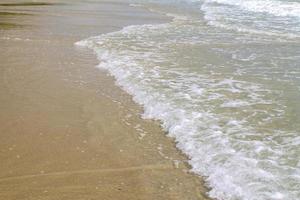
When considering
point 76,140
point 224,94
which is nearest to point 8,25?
point 224,94

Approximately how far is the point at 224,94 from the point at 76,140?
289 centimetres

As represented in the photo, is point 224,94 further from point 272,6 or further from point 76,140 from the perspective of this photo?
point 272,6

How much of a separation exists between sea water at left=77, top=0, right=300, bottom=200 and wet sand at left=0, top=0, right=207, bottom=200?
30 cm

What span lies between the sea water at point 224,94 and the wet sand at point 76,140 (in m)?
0.30

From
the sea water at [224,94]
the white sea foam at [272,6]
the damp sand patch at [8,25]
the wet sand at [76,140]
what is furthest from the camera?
the white sea foam at [272,6]

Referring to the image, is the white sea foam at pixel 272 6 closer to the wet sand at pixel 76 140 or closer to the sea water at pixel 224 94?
the sea water at pixel 224 94

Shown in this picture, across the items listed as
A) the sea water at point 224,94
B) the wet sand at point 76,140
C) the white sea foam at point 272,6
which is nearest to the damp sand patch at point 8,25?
the sea water at point 224,94

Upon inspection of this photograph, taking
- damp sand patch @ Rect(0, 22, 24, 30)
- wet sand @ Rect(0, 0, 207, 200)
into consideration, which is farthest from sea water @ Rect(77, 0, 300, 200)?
damp sand patch @ Rect(0, 22, 24, 30)

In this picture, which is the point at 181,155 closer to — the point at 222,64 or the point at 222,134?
the point at 222,134

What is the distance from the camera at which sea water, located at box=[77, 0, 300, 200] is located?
4.93 m

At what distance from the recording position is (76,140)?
586cm

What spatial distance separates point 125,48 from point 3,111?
569cm

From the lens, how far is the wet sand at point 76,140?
15.3ft

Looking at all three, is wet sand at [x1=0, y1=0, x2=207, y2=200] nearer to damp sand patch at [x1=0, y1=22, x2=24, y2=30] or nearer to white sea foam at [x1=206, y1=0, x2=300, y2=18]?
damp sand patch at [x1=0, y1=22, x2=24, y2=30]
